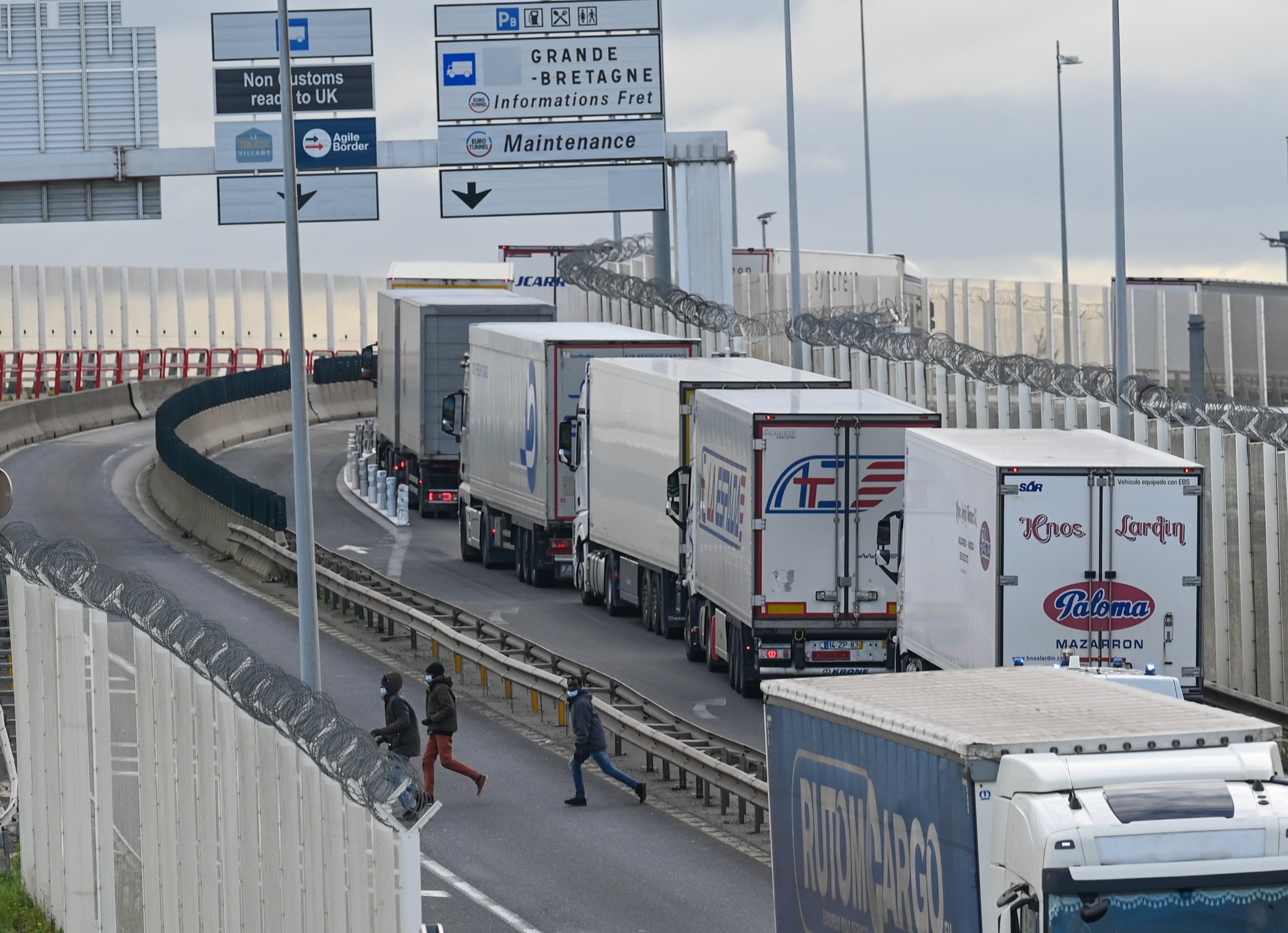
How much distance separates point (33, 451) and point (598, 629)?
30.9 m

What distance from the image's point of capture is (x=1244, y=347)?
47.4 meters

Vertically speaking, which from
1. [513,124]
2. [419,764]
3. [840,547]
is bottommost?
[419,764]

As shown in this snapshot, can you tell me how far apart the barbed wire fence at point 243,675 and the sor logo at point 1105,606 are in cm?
778

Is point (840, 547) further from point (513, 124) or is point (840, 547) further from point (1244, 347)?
point (1244, 347)

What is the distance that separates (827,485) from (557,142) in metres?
17.5

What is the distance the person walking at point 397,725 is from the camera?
19.8 metres

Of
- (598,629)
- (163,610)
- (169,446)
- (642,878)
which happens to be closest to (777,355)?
(169,446)

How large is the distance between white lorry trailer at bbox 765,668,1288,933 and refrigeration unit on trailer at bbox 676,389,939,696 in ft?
38.0

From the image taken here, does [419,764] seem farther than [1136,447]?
Yes

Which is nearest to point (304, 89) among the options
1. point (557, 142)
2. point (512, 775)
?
point (557, 142)

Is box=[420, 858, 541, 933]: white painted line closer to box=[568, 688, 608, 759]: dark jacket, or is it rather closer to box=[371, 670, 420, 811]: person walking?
box=[371, 670, 420, 811]: person walking

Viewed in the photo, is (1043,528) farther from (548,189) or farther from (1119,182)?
(548,189)

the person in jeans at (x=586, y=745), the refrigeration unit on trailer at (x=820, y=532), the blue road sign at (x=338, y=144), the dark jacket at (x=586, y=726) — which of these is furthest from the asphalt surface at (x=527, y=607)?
the blue road sign at (x=338, y=144)

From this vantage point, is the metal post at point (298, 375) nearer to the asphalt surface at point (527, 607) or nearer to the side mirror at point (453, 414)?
the asphalt surface at point (527, 607)
